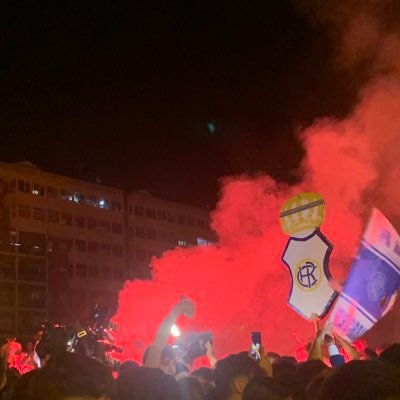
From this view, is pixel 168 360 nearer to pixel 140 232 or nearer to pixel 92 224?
pixel 92 224

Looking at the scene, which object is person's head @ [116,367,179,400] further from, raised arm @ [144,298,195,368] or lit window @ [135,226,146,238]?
lit window @ [135,226,146,238]

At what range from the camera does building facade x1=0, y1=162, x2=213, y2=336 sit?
40188 mm

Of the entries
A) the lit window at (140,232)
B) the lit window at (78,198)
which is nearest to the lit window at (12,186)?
the lit window at (78,198)

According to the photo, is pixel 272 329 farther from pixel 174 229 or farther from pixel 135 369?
pixel 174 229

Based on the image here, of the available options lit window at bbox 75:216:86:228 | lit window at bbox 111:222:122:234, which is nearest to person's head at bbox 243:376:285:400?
lit window at bbox 75:216:86:228

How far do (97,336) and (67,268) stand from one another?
3406 cm

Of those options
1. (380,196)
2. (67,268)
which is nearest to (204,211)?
(67,268)

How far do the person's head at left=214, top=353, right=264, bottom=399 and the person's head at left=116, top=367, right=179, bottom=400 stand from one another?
37.2 inches

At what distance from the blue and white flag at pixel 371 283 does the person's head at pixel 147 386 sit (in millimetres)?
5817

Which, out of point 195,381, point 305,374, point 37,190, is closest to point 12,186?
point 37,190

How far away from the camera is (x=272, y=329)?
57.8 feet

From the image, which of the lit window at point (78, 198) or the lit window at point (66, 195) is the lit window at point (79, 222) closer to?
the lit window at point (78, 198)

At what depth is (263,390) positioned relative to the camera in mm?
3521

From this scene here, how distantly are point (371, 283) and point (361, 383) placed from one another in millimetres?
6922
